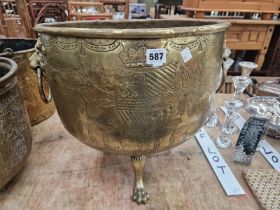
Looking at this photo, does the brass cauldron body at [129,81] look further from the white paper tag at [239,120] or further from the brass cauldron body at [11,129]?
the white paper tag at [239,120]

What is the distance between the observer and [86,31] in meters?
0.37

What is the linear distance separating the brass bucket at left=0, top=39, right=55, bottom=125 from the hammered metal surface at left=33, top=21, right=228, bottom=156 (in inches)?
13.4

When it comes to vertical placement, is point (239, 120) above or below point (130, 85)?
below

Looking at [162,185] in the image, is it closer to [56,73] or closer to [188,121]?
[188,121]

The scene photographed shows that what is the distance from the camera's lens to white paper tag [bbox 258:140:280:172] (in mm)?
733

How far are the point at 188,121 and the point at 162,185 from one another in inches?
10.2

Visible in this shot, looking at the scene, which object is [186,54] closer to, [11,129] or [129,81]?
[129,81]

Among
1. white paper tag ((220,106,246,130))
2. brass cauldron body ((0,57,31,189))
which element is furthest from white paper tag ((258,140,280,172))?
brass cauldron body ((0,57,31,189))

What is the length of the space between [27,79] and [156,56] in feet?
2.01

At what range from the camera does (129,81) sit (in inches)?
15.9

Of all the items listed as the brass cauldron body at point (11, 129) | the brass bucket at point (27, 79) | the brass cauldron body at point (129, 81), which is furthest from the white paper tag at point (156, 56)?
the brass bucket at point (27, 79)

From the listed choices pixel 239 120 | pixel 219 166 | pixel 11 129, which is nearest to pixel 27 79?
pixel 11 129

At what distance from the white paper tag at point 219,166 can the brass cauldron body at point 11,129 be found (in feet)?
1.84

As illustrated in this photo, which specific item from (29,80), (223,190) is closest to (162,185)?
(223,190)
